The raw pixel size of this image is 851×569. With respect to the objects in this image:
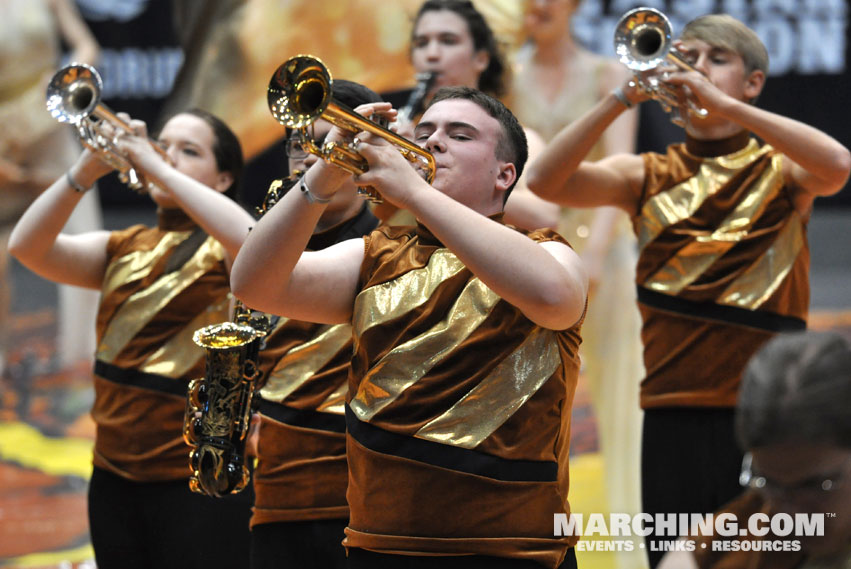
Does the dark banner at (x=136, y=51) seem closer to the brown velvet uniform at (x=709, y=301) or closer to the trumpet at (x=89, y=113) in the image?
the trumpet at (x=89, y=113)

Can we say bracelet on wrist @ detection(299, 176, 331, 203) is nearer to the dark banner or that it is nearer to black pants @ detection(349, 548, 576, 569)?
black pants @ detection(349, 548, 576, 569)

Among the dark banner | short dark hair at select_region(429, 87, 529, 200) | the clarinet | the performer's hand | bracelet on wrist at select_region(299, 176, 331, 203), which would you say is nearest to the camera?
the performer's hand

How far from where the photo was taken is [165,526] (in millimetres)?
3355

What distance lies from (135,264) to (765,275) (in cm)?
180

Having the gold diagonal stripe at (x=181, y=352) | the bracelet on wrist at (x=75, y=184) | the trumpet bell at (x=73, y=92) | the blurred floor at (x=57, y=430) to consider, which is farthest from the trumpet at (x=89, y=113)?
the blurred floor at (x=57, y=430)

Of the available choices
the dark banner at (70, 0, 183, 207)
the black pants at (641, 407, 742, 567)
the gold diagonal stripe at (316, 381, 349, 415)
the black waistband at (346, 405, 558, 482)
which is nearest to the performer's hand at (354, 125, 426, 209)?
the black waistband at (346, 405, 558, 482)

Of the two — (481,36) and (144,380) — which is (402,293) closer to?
(144,380)

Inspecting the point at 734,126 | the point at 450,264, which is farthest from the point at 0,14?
the point at 450,264

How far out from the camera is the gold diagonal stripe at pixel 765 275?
331 cm

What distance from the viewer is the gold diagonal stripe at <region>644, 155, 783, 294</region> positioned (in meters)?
3.35

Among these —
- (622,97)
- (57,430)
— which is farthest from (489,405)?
Answer: (57,430)

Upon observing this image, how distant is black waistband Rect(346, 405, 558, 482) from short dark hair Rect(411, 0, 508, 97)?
1.96m

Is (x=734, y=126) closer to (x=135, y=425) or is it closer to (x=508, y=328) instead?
(x=508, y=328)

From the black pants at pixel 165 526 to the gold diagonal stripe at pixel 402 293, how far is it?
1165 millimetres
